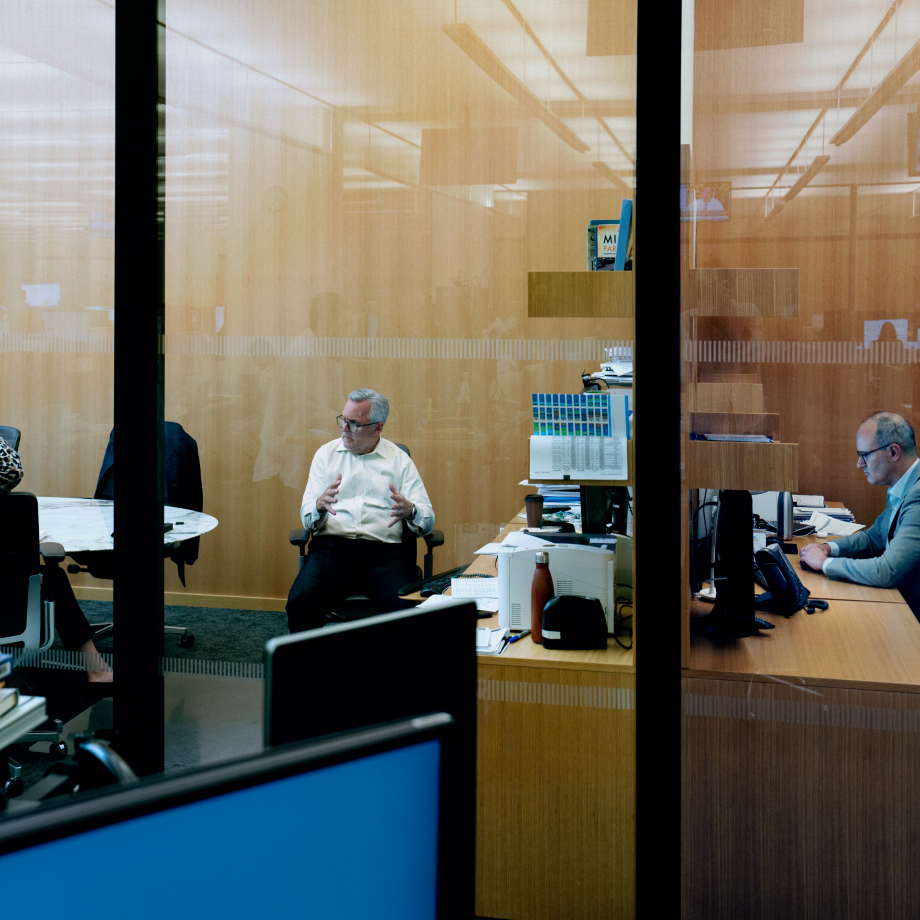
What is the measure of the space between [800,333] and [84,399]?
7.45 ft

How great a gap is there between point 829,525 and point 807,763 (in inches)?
24.8

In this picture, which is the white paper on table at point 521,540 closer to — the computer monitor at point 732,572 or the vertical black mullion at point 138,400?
the computer monitor at point 732,572

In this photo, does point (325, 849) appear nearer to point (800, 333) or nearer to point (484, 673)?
point (484, 673)

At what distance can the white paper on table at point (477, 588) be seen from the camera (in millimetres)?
2686

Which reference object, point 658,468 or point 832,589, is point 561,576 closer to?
point 658,468

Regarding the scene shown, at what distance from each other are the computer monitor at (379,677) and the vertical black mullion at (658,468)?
4.08ft

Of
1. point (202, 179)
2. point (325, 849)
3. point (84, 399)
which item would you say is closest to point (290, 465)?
point (84, 399)

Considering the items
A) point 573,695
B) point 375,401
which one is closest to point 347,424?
point 375,401

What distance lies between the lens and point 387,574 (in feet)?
9.29

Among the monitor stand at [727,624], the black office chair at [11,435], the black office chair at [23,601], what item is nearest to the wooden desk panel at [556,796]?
the monitor stand at [727,624]

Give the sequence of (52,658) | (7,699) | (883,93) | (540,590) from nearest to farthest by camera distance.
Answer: (7,699)
(883,93)
(540,590)
(52,658)

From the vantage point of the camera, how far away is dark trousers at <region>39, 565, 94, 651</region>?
3.00 meters

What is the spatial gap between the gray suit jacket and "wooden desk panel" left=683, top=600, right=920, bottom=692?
2.4 inches

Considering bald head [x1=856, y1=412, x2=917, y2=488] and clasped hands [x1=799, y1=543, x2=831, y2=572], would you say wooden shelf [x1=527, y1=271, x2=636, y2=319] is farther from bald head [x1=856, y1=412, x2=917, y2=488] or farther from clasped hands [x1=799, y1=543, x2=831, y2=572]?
clasped hands [x1=799, y1=543, x2=831, y2=572]
